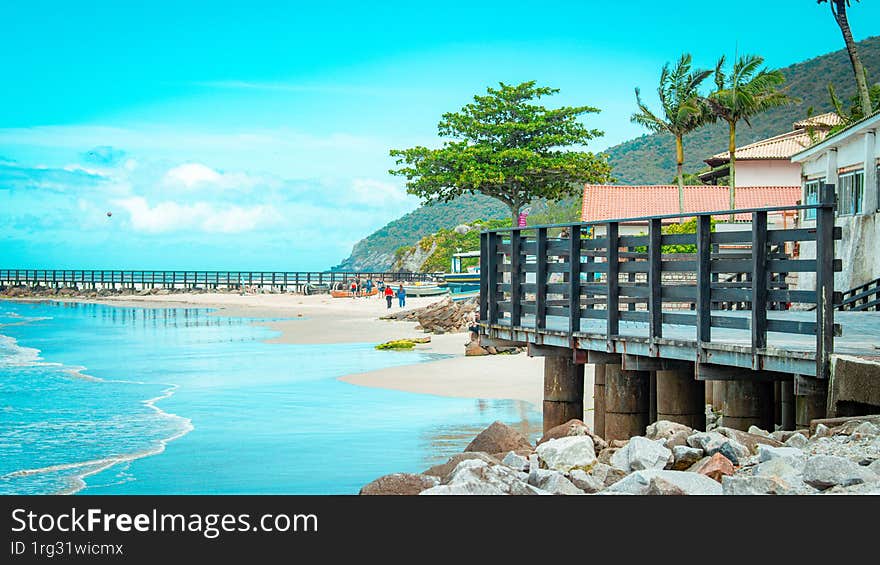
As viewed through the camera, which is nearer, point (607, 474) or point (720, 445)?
point (720, 445)

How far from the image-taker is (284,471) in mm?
14469

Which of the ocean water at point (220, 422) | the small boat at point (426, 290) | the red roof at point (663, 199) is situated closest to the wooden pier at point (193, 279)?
the small boat at point (426, 290)

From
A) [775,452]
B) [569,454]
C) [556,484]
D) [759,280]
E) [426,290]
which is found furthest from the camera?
[426,290]

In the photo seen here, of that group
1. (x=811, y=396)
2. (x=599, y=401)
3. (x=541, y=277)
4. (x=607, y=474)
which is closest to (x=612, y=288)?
(x=541, y=277)

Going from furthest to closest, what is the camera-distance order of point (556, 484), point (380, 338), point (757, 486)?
1. point (380, 338)
2. point (556, 484)
3. point (757, 486)

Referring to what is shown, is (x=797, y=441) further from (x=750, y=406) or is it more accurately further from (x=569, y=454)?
(x=750, y=406)

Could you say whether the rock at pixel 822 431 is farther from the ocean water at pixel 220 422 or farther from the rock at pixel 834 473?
the ocean water at pixel 220 422

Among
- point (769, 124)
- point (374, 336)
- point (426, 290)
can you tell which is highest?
point (769, 124)

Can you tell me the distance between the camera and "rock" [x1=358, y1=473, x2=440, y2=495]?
9188 mm

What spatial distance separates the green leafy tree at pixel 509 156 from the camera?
60.2 m

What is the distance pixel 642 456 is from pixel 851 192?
19.7m

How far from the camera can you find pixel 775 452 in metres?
8.55

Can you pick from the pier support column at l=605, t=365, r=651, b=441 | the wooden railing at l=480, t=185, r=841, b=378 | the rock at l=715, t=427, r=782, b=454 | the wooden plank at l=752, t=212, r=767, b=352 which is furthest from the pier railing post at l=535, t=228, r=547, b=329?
the rock at l=715, t=427, r=782, b=454
